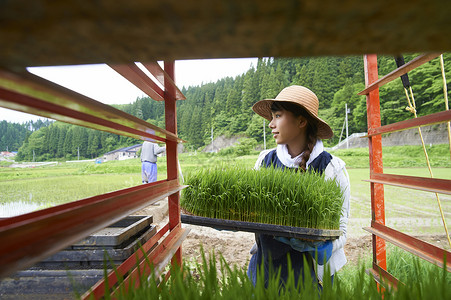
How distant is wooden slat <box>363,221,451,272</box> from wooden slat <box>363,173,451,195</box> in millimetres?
264

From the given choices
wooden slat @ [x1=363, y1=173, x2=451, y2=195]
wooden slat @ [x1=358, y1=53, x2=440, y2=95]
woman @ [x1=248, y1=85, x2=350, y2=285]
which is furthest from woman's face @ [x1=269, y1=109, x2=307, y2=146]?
wooden slat @ [x1=363, y1=173, x2=451, y2=195]

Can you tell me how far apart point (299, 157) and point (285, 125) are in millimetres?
349

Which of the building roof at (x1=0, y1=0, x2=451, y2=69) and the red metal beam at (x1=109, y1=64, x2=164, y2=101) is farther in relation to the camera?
the red metal beam at (x1=109, y1=64, x2=164, y2=101)

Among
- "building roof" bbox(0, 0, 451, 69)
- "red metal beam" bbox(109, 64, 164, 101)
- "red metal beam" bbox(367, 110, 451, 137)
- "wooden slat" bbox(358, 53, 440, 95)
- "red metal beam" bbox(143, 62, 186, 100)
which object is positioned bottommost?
"building roof" bbox(0, 0, 451, 69)

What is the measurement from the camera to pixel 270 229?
1.38 m

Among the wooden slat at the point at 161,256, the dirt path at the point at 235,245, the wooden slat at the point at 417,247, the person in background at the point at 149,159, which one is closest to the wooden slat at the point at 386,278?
the wooden slat at the point at 417,247

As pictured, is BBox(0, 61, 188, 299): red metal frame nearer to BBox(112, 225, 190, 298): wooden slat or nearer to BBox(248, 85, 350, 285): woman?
BBox(112, 225, 190, 298): wooden slat

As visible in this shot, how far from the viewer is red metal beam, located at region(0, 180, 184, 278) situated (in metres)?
0.33

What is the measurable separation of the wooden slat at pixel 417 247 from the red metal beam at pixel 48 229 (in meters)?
1.19

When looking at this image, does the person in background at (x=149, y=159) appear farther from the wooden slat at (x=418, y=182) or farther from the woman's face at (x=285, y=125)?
the wooden slat at (x=418, y=182)

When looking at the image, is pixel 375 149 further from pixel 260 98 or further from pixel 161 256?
pixel 260 98

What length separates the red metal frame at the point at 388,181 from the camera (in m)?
1.20

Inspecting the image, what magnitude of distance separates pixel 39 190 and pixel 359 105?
34.0 metres

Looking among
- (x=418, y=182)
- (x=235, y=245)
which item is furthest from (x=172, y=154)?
(x=235, y=245)
